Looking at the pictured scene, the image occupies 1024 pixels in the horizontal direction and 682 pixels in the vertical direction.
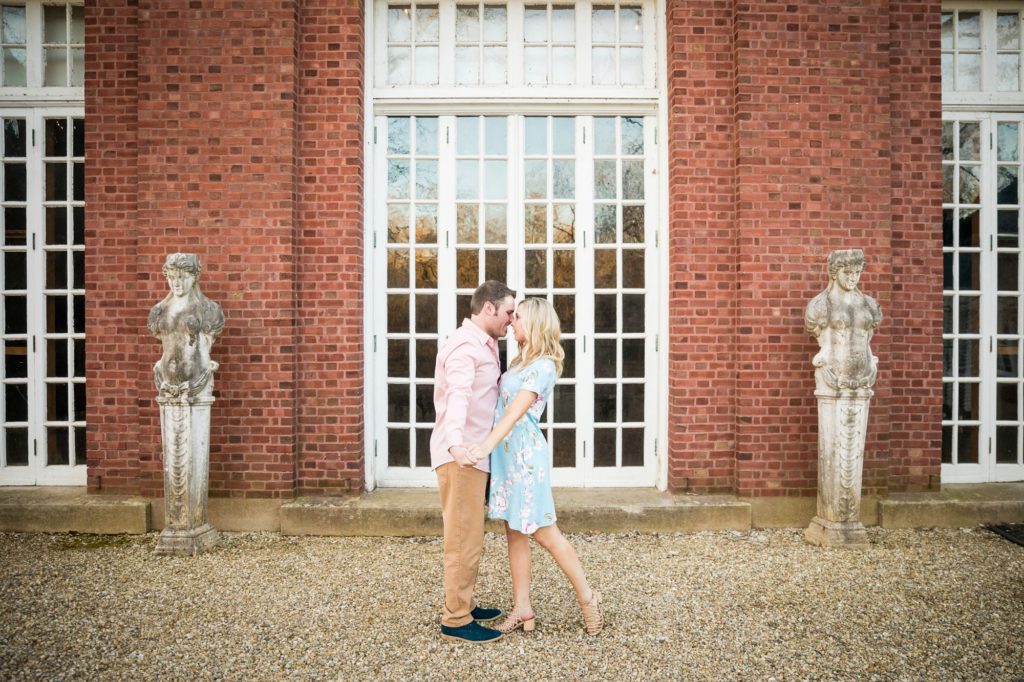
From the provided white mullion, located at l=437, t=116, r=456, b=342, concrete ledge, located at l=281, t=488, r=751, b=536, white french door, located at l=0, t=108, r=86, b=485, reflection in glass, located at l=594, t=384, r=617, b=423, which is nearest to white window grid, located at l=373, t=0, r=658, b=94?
white mullion, located at l=437, t=116, r=456, b=342

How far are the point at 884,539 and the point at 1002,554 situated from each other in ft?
2.37

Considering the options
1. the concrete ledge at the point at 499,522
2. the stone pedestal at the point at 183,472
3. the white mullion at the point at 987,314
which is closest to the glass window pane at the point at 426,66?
the stone pedestal at the point at 183,472

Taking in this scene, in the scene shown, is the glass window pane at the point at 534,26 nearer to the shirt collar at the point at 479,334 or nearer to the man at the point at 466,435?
the man at the point at 466,435

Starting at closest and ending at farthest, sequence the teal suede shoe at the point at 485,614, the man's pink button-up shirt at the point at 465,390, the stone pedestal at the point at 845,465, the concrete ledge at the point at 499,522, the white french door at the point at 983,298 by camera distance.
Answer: the man's pink button-up shirt at the point at 465,390 → the teal suede shoe at the point at 485,614 → the stone pedestal at the point at 845,465 → the concrete ledge at the point at 499,522 → the white french door at the point at 983,298

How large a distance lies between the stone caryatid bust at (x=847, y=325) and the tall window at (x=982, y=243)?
5.55 ft

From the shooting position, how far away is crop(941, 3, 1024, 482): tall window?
5.80 meters

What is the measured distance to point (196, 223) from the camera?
17.0 ft

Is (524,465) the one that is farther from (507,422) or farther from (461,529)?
(461,529)

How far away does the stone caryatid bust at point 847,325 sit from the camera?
184 inches

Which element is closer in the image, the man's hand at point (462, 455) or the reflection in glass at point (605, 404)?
the man's hand at point (462, 455)

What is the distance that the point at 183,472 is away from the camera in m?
4.67

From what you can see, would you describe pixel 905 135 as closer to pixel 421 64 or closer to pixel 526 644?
pixel 421 64

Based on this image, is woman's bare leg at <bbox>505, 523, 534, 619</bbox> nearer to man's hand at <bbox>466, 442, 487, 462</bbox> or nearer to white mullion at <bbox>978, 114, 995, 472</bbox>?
man's hand at <bbox>466, 442, 487, 462</bbox>

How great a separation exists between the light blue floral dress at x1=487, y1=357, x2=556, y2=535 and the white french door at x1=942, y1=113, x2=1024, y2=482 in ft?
14.6
